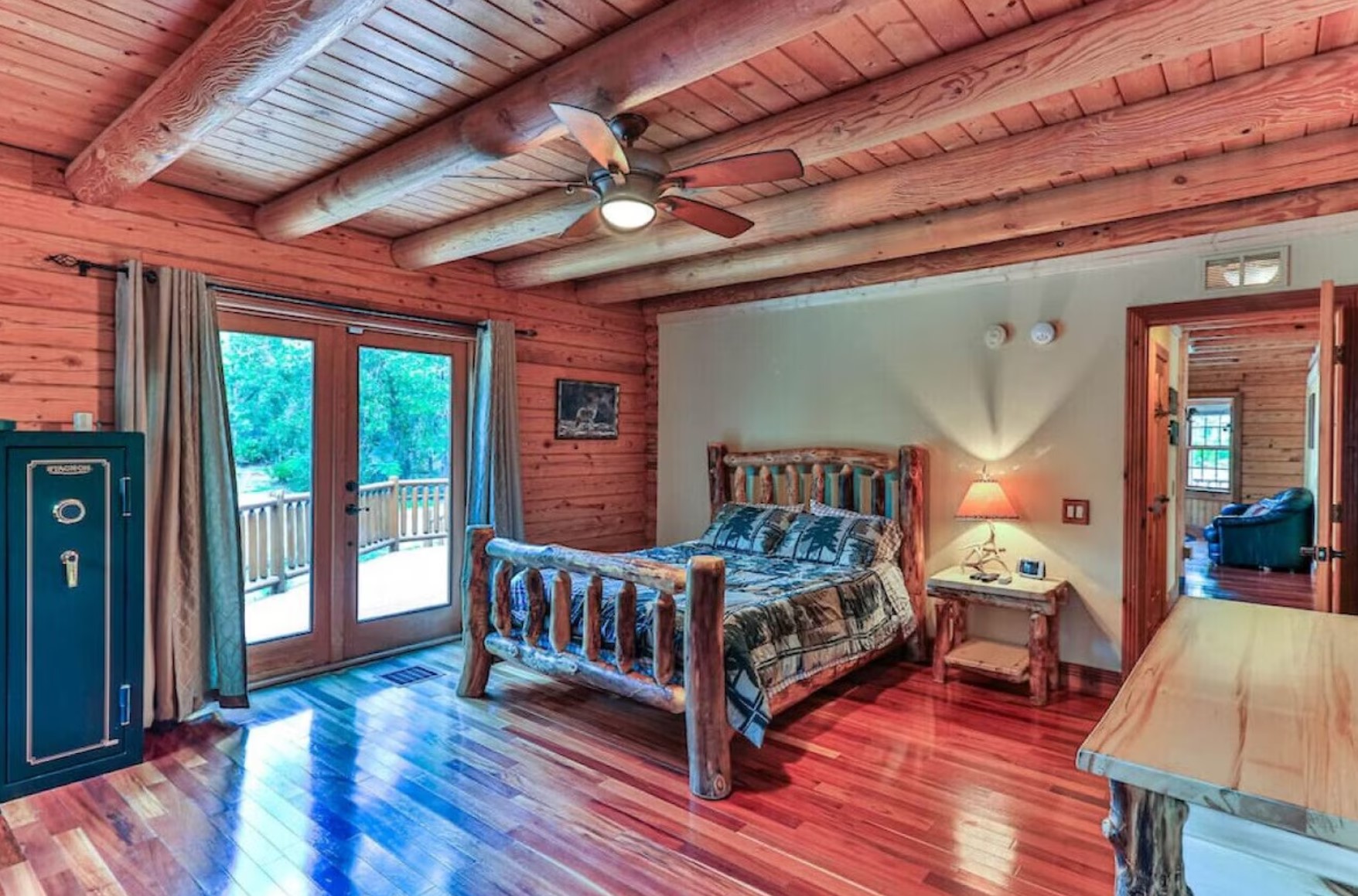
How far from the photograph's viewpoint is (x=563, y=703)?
3.73 meters

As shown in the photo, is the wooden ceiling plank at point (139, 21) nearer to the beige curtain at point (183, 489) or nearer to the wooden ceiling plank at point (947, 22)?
the beige curtain at point (183, 489)

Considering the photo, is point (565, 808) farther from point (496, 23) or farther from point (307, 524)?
point (496, 23)

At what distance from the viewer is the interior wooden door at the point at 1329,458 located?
8.87 feet

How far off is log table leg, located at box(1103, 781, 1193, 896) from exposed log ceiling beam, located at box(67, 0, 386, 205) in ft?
7.48

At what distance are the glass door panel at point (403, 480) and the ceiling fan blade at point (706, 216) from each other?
2471mm

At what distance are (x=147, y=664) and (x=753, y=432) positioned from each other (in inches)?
151

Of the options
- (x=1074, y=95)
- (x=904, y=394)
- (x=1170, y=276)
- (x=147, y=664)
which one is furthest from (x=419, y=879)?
(x=1170, y=276)

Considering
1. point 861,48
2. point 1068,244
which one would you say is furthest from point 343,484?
point 1068,244

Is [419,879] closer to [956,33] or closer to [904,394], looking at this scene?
[956,33]

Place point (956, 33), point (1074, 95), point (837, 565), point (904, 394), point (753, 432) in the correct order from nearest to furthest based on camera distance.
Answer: point (956, 33), point (1074, 95), point (837, 565), point (904, 394), point (753, 432)

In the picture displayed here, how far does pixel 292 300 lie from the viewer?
392 centimetres

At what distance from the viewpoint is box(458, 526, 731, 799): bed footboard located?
279 centimetres

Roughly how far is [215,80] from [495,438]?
277cm

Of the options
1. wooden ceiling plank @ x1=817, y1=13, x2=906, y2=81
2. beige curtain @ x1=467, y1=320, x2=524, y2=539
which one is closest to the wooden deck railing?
beige curtain @ x1=467, y1=320, x2=524, y2=539
